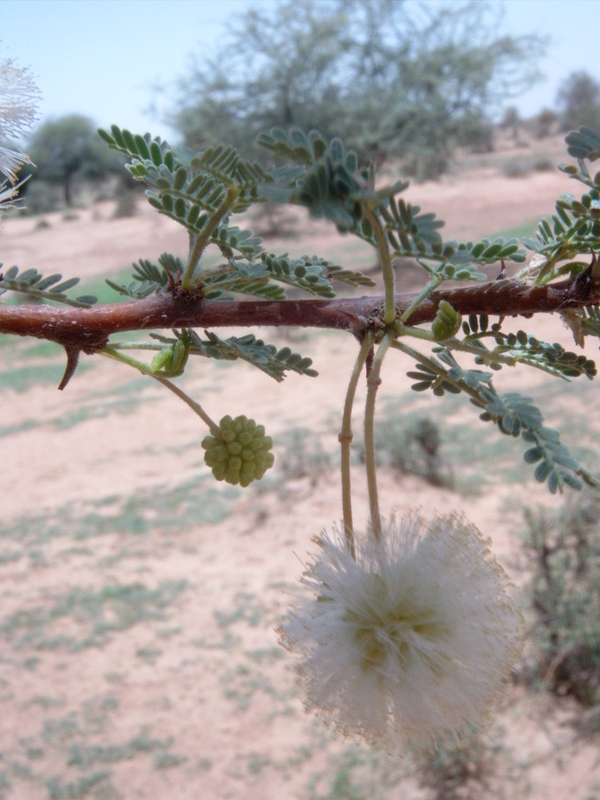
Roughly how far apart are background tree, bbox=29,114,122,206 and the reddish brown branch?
48.4 ft

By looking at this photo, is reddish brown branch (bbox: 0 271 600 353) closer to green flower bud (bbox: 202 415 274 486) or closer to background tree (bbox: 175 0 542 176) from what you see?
green flower bud (bbox: 202 415 274 486)

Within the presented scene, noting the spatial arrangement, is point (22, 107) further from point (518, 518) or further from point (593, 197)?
point (518, 518)

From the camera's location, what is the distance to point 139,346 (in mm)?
676

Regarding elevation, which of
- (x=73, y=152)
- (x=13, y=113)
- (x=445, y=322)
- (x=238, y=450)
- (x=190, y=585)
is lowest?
(x=190, y=585)

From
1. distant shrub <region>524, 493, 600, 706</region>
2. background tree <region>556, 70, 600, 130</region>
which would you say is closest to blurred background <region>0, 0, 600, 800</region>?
distant shrub <region>524, 493, 600, 706</region>

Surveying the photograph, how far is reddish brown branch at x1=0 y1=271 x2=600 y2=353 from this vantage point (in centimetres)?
59

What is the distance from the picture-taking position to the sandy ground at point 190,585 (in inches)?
110

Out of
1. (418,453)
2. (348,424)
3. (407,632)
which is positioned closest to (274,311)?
(348,424)

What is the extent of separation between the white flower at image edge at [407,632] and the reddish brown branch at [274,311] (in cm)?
20

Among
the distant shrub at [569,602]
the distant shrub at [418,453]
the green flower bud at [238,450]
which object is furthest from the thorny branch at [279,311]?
the distant shrub at [418,453]

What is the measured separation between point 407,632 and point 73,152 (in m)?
17.0

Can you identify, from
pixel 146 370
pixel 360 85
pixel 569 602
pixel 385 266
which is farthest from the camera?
pixel 360 85

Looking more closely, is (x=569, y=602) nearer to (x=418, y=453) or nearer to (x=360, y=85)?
(x=418, y=453)

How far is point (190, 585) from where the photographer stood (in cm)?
414
